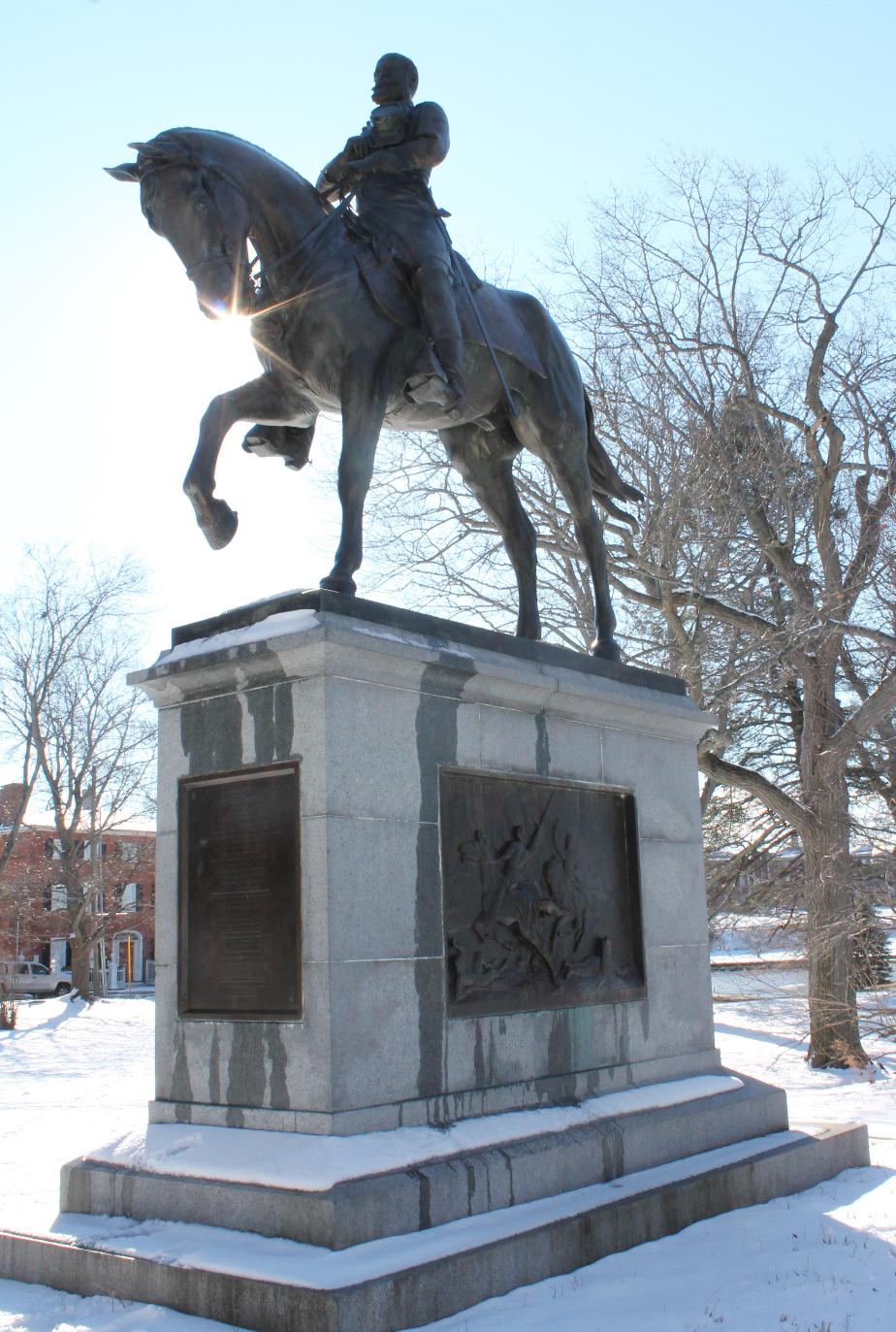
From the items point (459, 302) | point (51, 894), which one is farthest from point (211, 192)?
point (51, 894)

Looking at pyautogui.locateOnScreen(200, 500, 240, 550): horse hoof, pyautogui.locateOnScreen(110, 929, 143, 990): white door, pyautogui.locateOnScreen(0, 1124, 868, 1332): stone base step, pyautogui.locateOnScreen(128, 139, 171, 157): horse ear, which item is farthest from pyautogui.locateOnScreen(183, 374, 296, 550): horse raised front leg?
pyautogui.locateOnScreen(110, 929, 143, 990): white door

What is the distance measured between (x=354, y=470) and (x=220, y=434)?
0.83 m

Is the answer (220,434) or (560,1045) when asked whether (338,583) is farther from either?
(560,1045)

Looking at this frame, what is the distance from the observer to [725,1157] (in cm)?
693

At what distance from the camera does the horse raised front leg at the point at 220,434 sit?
258 inches

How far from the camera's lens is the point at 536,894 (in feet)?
21.8

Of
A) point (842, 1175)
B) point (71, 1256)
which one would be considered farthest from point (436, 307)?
point (842, 1175)

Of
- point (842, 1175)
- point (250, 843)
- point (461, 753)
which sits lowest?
point (842, 1175)

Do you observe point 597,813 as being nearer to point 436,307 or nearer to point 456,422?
point 456,422

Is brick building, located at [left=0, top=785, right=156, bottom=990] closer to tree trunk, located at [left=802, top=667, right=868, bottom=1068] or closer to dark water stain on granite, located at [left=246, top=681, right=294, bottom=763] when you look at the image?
tree trunk, located at [left=802, top=667, right=868, bottom=1068]

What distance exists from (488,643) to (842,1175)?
4.23 metres

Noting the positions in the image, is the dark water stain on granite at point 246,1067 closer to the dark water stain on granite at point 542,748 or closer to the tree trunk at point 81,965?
the dark water stain on granite at point 542,748

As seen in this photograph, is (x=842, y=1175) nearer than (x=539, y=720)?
No

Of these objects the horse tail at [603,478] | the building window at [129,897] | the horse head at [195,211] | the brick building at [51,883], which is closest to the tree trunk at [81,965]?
the brick building at [51,883]
